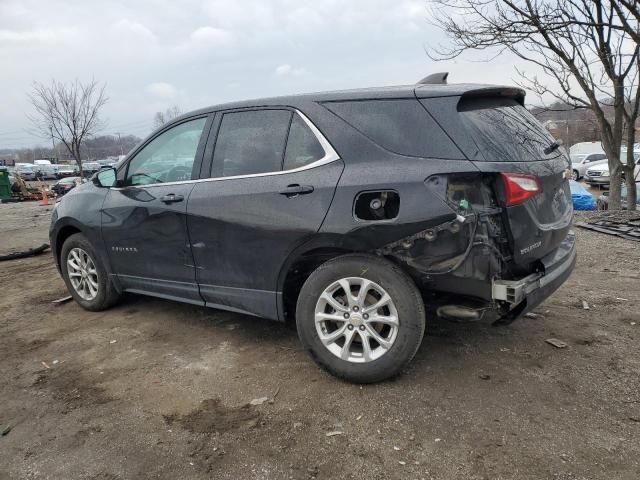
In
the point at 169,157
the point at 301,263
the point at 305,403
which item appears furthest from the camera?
the point at 169,157

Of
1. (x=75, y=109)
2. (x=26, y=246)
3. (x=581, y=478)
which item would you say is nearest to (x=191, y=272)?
(x=581, y=478)

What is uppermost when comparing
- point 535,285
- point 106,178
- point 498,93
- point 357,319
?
point 498,93

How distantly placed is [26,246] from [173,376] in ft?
24.0

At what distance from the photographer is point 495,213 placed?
2693 mm

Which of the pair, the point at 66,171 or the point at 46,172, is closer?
the point at 46,172

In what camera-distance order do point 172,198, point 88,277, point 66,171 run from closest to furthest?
point 172,198 → point 88,277 → point 66,171

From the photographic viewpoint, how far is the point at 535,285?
2852 millimetres

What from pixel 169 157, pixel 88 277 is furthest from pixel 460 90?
pixel 88 277

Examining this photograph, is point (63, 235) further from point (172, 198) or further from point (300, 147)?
point (300, 147)

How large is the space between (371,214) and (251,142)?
112cm

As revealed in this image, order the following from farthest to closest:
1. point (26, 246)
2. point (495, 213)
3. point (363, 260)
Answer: point (26, 246) < point (363, 260) < point (495, 213)

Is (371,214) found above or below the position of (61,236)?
above

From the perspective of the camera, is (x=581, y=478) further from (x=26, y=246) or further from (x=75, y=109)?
(x=75, y=109)

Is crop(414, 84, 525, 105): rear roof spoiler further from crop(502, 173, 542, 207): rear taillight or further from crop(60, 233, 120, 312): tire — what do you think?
crop(60, 233, 120, 312): tire
